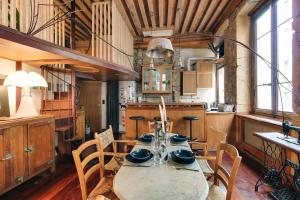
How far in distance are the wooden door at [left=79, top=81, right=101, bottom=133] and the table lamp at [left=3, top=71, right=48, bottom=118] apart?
418cm

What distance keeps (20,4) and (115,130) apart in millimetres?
5257

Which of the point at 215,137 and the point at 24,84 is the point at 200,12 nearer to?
the point at 215,137

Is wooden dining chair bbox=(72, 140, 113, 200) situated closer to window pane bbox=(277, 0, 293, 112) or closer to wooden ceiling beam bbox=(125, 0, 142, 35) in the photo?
window pane bbox=(277, 0, 293, 112)

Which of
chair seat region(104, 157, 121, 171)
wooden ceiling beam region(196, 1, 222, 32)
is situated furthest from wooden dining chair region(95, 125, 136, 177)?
wooden ceiling beam region(196, 1, 222, 32)

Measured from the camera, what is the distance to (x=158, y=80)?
6.81 metres

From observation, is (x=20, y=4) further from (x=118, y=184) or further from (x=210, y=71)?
(x=210, y=71)

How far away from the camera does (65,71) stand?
14.4ft

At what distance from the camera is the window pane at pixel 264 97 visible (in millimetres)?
3651

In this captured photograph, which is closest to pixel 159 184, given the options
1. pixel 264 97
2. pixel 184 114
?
pixel 184 114

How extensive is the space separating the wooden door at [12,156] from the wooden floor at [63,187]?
26 cm

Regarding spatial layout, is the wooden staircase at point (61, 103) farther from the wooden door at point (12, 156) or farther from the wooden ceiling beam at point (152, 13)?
the wooden ceiling beam at point (152, 13)

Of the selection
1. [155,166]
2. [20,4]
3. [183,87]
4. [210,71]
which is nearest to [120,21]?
[20,4]

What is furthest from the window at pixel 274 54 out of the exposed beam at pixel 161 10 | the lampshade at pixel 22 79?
the lampshade at pixel 22 79

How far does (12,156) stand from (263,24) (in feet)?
17.3
